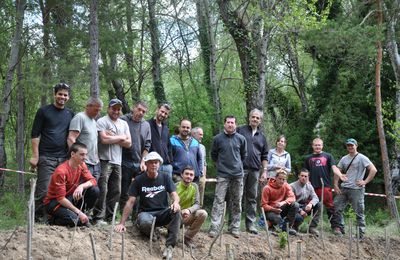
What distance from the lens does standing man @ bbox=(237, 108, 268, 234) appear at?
27.6ft

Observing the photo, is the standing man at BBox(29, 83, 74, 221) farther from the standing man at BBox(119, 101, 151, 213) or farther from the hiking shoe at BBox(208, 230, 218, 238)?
the hiking shoe at BBox(208, 230, 218, 238)

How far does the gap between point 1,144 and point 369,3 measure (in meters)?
10.4

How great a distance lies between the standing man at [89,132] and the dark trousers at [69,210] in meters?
0.45

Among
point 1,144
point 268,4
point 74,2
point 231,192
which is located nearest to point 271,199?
point 231,192

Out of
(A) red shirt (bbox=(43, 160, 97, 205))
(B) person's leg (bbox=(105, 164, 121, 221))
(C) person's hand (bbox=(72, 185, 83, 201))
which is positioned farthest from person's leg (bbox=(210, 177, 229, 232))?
(C) person's hand (bbox=(72, 185, 83, 201))

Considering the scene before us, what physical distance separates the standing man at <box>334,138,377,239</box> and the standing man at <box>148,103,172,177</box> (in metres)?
3.62

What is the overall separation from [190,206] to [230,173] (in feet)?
2.99

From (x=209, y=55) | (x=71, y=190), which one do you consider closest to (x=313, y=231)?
(x=71, y=190)

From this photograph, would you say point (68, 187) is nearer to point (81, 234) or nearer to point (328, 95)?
point (81, 234)

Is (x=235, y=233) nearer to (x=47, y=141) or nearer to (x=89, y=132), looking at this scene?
(x=89, y=132)

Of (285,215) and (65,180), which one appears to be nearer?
(65,180)

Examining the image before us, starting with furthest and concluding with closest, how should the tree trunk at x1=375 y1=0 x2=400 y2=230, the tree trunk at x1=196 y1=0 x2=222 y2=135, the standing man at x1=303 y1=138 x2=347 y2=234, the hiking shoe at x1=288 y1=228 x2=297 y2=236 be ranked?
the tree trunk at x1=196 y1=0 x2=222 y2=135 < the tree trunk at x1=375 y1=0 x2=400 y2=230 < the standing man at x1=303 y1=138 x2=347 y2=234 < the hiking shoe at x1=288 y1=228 x2=297 y2=236

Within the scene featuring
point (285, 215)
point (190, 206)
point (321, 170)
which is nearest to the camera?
point (190, 206)

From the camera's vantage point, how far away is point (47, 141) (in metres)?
6.69
